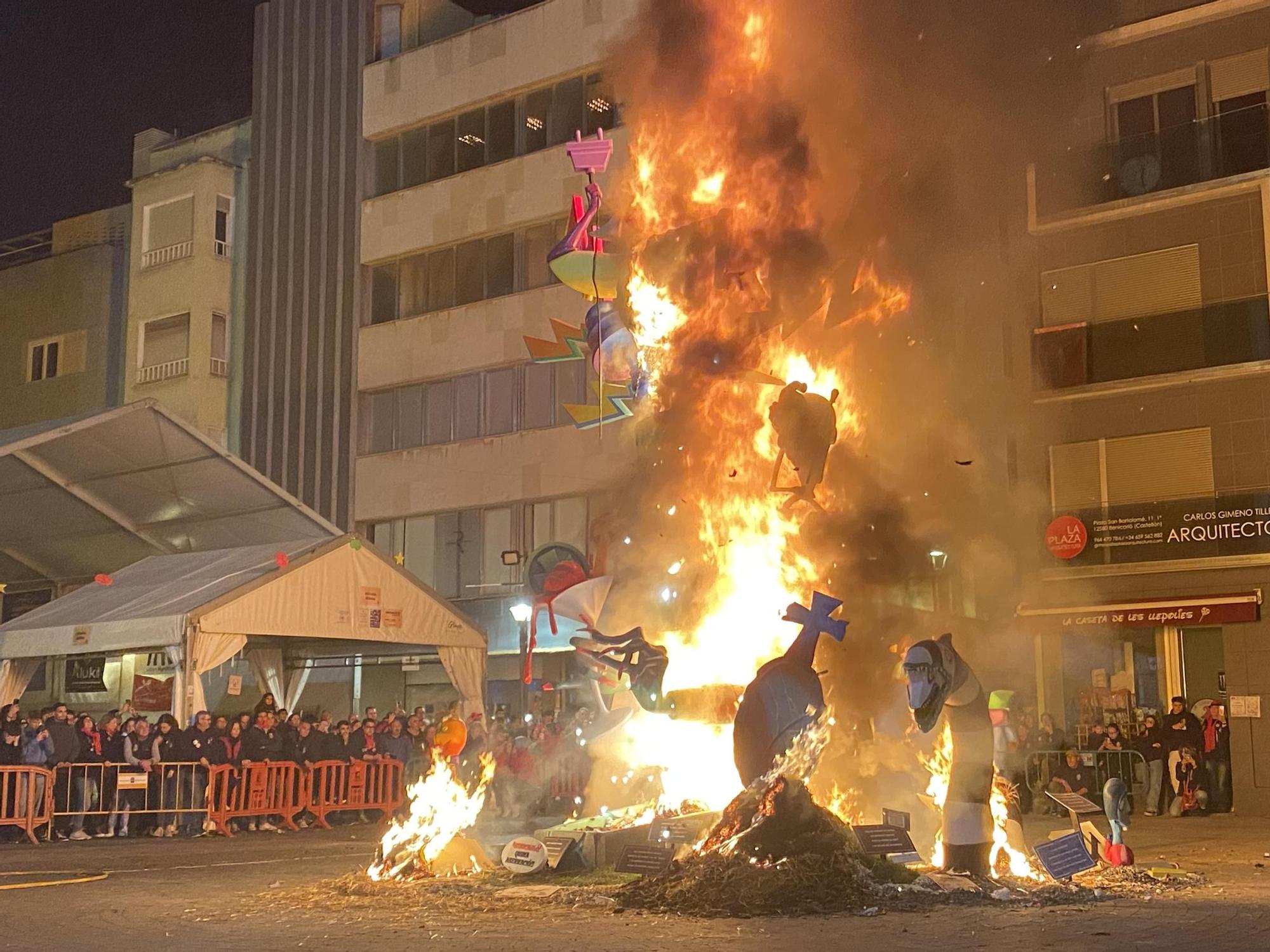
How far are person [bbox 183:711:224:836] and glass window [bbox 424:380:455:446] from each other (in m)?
17.0

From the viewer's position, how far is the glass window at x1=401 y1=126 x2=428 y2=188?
3931cm

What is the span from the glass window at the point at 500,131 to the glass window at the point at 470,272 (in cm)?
227

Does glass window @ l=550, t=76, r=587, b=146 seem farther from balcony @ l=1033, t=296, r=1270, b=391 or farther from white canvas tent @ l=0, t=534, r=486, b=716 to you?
white canvas tent @ l=0, t=534, r=486, b=716

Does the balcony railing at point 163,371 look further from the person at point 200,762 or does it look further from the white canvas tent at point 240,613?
the person at point 200,762

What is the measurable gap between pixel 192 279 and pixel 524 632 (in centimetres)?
1888

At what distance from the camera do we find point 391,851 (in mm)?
13109

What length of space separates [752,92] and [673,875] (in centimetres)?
838

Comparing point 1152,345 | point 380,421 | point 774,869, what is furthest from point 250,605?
point 380,421

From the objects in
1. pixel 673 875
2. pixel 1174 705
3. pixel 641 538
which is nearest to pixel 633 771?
pixel 641 538

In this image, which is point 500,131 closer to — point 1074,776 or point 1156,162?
point 1156,162

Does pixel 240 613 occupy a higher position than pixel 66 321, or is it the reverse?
pixel 66 321

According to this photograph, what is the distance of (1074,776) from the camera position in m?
19.8

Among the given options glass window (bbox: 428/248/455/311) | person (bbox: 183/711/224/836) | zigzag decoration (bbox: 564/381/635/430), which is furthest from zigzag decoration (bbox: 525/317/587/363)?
person (bbox: 183/711/224/836)

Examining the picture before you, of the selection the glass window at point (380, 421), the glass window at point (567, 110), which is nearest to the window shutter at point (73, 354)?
the glass window at point (380, 421)
